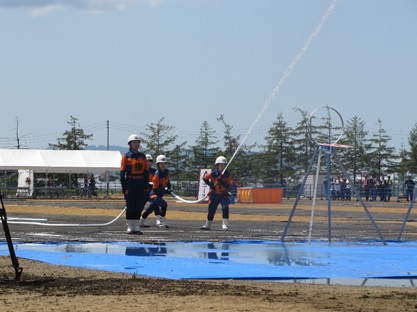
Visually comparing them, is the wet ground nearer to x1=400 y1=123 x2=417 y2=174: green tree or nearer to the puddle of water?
the puddle of water

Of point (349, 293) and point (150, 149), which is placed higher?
point (150, 149)

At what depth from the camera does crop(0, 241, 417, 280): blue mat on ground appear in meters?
14.5

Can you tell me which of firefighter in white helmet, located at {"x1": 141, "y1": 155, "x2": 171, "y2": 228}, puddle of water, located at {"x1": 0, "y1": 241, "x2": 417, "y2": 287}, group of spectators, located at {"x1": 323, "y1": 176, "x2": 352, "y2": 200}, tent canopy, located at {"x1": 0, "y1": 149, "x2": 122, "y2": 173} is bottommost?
puddle of water, located at {"x1": 0, "y1": 241, "x2": 417, "y2": 287}

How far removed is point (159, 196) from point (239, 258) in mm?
9824

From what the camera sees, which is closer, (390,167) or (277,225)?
(277,225)

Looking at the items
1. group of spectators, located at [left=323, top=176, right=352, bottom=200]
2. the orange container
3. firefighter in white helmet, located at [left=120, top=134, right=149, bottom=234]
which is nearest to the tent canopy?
the orange container

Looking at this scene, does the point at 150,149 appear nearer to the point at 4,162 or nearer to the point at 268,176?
the point at 268,176

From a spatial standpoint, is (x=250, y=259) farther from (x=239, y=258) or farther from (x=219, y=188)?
(x=219, y=188)

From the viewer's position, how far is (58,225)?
2722 cm

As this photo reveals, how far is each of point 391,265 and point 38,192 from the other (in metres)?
53.7

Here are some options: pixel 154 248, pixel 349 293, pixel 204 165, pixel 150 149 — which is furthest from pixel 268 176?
pixel 349 293

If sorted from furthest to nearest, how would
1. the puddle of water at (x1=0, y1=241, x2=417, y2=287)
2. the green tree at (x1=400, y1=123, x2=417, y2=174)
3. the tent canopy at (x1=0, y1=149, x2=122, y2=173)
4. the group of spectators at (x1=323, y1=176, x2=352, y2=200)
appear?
the green tree at (x1=400, y1=123, x2=417, y2=174) → the tent canopy at (x1=0, y1=149, x2=122, y2=173) → the group of spectators at (x1=323, y1=176, x2=352, y2=200) → the puddle of water at (x1=0, y1=241, x2=417, y2=287)

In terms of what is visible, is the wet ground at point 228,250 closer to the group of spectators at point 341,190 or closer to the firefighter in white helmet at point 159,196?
the firefighter in white helmet at point 159,196

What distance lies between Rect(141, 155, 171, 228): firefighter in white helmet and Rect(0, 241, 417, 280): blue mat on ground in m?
5.80
